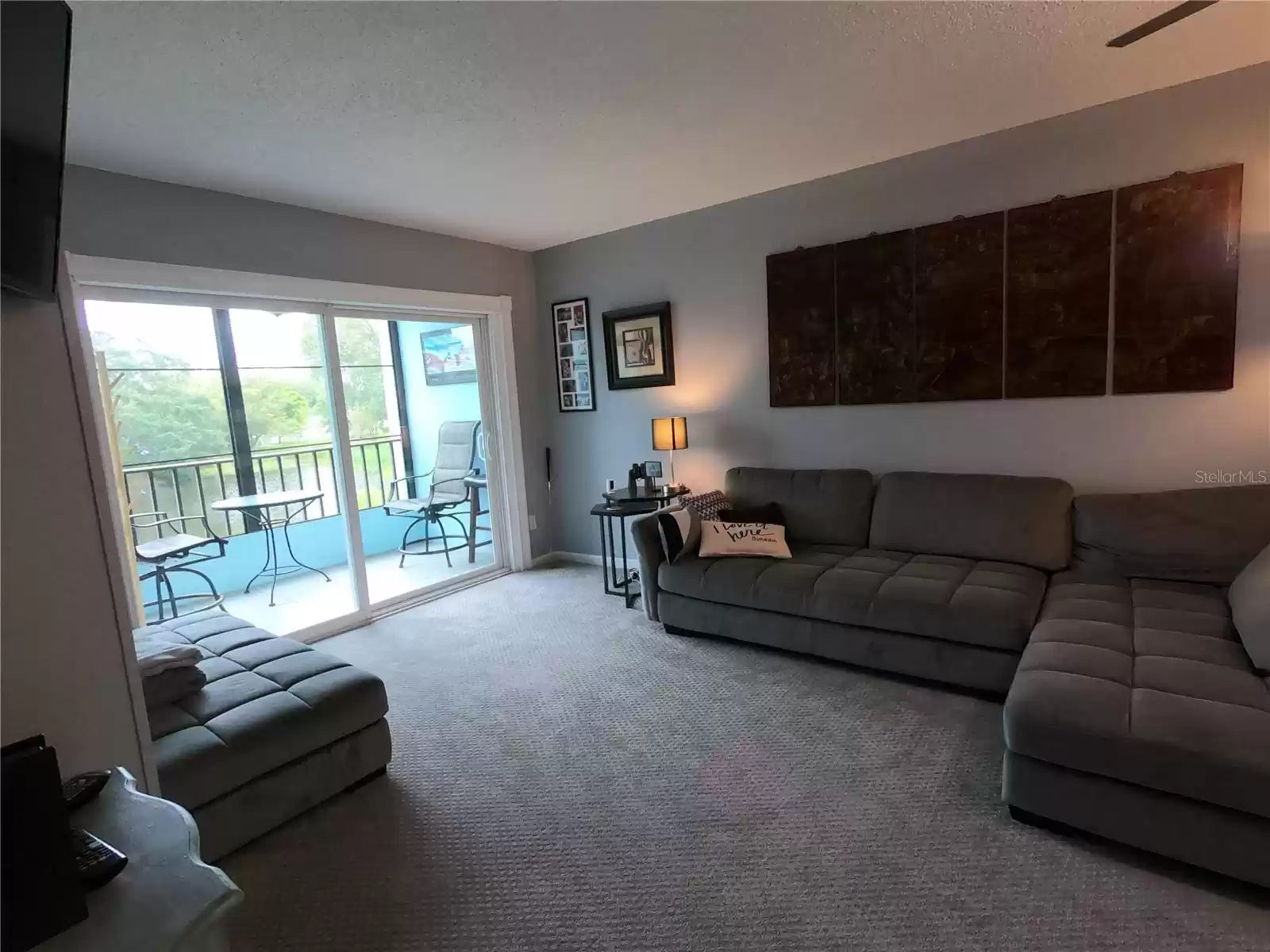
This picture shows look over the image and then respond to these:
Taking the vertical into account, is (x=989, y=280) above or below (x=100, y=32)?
below

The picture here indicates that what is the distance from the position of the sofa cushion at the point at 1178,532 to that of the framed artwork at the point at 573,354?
3037mm

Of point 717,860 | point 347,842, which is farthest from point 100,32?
point 717,860

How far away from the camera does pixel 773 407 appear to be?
379cm

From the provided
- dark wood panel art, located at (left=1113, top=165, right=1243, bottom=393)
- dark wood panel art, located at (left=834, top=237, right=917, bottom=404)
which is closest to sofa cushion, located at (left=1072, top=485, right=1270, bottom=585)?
dark wood panel art, located at (left=1113, top=165, right=1243, bottom=393)

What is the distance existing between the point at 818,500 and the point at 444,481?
2647mm

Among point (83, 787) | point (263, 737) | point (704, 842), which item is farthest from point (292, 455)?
point (704, 842)

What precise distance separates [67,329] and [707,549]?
2.59 meters

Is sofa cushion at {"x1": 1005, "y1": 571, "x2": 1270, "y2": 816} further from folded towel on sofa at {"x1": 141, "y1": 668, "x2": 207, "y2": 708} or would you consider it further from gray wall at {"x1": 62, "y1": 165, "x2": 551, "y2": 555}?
gray wall at {"x1": 62, "y1": 165, "x2": 551, "y2": 555}

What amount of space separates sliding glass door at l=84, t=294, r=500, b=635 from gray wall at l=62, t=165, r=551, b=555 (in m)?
0.26

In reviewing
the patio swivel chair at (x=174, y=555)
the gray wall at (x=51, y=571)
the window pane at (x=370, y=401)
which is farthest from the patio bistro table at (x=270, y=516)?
the gray wall at (x=51, y=571)

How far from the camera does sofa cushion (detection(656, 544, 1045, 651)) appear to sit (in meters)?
2.44

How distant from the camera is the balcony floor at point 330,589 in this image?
3703mm

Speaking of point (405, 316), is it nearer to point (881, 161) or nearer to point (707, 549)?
point (707, 549)

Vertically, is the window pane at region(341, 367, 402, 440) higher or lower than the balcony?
higher
